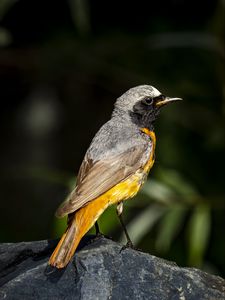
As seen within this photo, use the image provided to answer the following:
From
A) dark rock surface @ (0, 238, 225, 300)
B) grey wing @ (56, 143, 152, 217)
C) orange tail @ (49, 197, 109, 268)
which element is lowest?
dark rock surface @ (0, 238, 225, 300)

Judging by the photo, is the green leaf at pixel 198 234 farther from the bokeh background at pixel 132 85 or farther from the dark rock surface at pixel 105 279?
the dark rock surface at pixel 105 279

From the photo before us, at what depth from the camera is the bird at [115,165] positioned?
6.28 metres

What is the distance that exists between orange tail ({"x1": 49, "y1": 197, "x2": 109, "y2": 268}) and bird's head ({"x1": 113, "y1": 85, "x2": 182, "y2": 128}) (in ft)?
2.50

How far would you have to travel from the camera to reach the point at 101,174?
658 centimetres

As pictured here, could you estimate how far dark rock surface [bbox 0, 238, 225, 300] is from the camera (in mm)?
5633

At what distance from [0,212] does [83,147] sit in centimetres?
121

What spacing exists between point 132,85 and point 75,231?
377 centimetres

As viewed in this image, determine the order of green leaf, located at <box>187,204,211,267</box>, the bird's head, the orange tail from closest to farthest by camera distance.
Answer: the orange tail → the bird's head → green leaf, located at <box>187,204,211,267</box>

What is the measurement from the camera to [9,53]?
10.4m

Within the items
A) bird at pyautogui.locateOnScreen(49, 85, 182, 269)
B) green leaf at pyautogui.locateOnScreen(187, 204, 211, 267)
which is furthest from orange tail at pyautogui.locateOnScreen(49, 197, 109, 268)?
green leaf at pyautogui.locateOnScreen(187, 204, 211, 267)

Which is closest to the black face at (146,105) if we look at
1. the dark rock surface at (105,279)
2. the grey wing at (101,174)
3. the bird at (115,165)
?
the bird at (115,165)

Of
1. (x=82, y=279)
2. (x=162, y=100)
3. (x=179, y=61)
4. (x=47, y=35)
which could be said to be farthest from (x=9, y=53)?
(x=82, y=279)

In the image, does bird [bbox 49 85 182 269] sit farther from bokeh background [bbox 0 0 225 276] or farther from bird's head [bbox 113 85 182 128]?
bokeh background [bbox 0 0 225 276]

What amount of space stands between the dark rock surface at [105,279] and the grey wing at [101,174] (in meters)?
0.33
